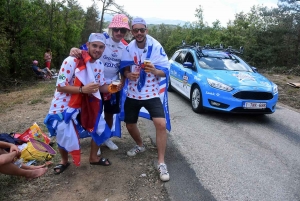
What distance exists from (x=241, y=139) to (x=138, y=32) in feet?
9.68

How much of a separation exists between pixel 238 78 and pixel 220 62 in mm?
1135

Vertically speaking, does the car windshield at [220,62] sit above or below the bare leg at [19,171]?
above

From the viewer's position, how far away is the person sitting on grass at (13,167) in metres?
2.96

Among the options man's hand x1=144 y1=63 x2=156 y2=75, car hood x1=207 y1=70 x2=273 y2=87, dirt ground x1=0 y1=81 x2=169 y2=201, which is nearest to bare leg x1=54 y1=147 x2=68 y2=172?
dirt ground x1=0 y1=81 x2=169 y2=201

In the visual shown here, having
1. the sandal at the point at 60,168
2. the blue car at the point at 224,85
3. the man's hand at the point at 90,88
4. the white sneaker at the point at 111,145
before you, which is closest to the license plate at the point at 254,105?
the blue car at the point at 224,85

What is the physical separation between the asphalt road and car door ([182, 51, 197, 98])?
2.71ft

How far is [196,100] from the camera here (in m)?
6.96

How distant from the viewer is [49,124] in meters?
3.46

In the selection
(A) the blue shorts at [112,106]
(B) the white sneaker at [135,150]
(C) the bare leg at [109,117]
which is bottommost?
(B) the white sneaker at [135,150]

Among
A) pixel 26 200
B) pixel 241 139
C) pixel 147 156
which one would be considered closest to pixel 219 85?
pixel 241 139

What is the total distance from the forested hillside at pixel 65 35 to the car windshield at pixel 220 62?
9370mm

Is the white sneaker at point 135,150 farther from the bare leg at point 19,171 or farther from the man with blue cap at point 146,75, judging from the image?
the bare leg at point 19,171

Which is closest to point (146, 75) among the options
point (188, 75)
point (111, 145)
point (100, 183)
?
point (111, 145)

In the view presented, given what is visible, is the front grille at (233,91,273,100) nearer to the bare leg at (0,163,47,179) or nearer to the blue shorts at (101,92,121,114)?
the blue shorts at (101,92,121,114)
